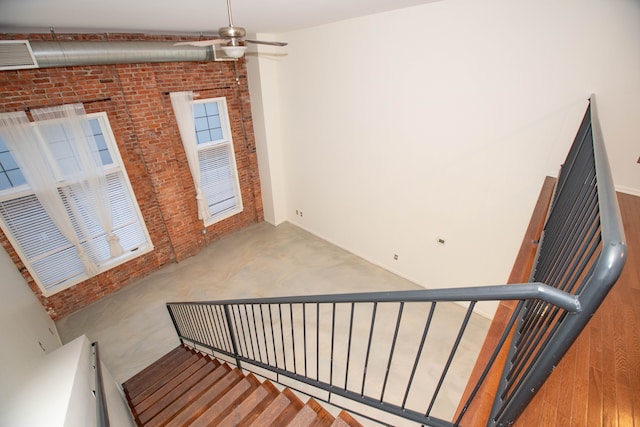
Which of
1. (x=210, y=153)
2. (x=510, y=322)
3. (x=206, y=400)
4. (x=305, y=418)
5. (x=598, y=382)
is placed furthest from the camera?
(x=210, y=153)

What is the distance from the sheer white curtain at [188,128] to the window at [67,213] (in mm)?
1032

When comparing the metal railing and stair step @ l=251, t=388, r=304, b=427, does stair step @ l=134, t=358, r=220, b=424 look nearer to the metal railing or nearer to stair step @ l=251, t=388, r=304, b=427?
the metal railing

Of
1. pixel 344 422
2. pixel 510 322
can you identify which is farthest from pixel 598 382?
pixel 344 422

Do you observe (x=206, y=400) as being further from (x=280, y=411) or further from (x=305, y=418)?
(x=305, y=418)

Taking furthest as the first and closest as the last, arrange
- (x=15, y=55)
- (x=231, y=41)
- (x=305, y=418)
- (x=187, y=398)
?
1. (x=15, y=55)
2. (x=187, y=398)
3. (x=231, y=41)
4. (x=305, y=418)

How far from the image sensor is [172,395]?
2.87 meters

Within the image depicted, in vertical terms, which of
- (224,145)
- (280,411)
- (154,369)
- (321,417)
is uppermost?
(224,145)

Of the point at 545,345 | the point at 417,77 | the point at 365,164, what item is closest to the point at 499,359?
the point at 545,345

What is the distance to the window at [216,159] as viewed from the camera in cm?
536

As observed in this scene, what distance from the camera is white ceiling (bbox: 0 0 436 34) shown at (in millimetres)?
2402

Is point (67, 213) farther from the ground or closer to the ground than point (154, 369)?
farther from the ground

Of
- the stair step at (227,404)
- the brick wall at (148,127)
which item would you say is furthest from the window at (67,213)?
the stair step at (227,404)

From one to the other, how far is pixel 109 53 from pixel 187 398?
170 inches

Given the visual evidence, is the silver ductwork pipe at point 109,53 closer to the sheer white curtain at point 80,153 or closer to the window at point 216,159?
the sheer white curtain at point 80,153
